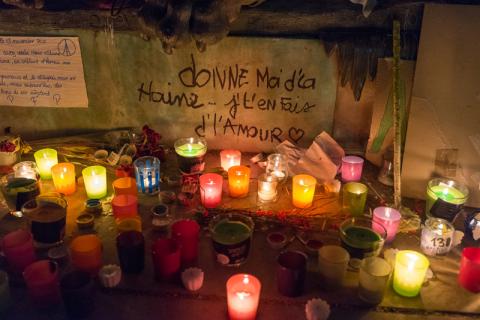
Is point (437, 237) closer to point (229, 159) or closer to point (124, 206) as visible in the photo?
point (229, 159)

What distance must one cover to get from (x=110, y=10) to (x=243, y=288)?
12.5 ft

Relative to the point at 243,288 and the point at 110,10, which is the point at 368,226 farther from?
the point at 110,10

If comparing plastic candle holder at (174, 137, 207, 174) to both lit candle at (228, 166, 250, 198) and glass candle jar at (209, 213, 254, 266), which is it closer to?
lit candle at (228, 166, 250, 198)

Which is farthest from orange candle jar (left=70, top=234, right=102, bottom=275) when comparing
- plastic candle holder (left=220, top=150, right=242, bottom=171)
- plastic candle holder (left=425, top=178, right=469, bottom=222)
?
plastic candle holder (left=425, top=178, right=469, bottom=222)

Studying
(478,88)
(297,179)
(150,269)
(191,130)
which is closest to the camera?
(150,269)

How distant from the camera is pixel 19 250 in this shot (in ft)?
12.7

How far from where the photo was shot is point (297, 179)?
199 inches

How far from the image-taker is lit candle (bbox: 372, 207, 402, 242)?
428 cm

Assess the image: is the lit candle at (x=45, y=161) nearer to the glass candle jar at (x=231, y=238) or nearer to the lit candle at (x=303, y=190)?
the glass candle jar at (x=231, y=238)

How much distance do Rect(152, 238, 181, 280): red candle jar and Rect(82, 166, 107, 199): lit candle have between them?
5.10 feet

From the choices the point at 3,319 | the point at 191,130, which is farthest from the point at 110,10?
the point at 3,319

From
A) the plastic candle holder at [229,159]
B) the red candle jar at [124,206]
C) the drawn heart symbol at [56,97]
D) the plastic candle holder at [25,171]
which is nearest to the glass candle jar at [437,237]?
the plastic candle holder at [229,159]

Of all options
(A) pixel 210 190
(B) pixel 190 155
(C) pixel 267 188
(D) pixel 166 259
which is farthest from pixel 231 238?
(B) pixel 190 155

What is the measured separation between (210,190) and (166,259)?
4.06ft
